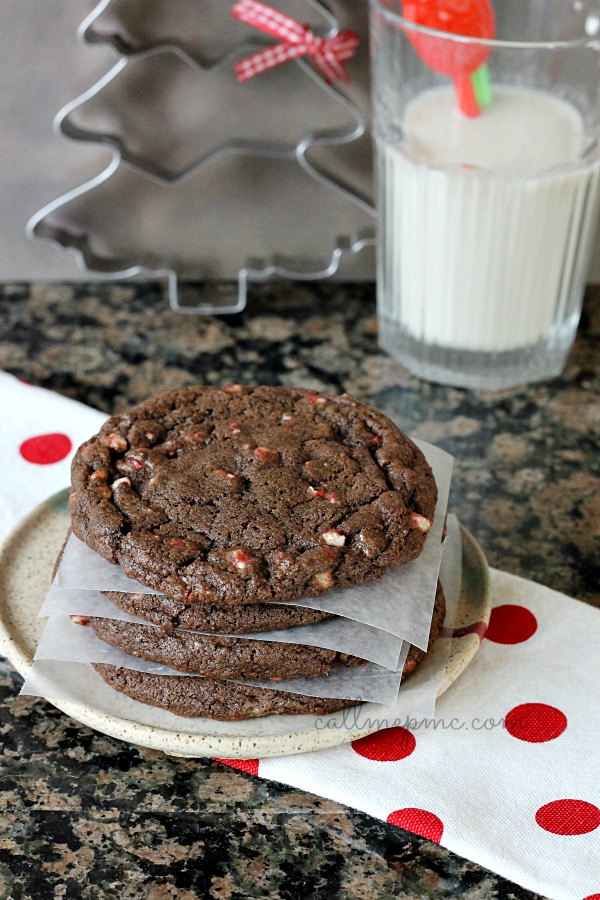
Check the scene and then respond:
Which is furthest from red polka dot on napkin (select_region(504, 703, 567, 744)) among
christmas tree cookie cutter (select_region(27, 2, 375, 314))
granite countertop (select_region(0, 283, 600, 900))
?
christmas tree cookie cutter (select_region(27, 2, 375, 314))

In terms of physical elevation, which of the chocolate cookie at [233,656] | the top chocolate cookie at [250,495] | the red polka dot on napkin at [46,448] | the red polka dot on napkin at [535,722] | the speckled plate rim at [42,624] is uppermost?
the top chocolate cookie at [250,495]

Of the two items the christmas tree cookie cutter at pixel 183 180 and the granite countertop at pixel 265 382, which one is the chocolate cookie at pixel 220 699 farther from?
the christmas tree cookie cutter at pixel 183 180

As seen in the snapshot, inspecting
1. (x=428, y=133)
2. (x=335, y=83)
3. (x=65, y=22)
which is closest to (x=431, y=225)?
(x=428, y=133)

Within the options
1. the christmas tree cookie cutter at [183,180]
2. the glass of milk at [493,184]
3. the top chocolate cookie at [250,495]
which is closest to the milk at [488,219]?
the glass of milk at [493,184]

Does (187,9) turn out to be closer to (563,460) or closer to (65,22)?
(65,22)

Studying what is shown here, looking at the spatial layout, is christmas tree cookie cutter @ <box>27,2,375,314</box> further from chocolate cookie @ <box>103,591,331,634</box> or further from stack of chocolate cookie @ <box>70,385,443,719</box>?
chocolate cookie @ <box>103,591,331,634</box>

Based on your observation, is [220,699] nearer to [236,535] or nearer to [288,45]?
[236,535]
